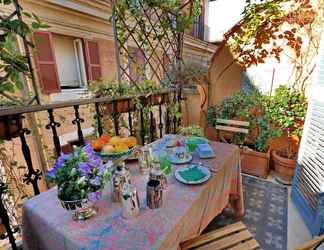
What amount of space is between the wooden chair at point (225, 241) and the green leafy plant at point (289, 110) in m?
1.88

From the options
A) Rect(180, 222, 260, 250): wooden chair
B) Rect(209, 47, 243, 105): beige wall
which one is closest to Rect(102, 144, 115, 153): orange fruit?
Rect(180, 222, 260, 250): wooden chair

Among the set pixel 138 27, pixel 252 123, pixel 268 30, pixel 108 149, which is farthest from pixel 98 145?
pixel 268 30

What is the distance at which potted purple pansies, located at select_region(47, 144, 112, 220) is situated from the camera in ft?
2.35

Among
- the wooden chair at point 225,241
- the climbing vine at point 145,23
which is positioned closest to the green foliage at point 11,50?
the climbing vine at point 145,23

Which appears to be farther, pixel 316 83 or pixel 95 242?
pixel 316 83

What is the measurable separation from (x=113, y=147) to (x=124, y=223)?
0.50 meters

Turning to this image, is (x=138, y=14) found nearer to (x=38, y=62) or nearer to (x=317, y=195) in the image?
(x=38, y=62)

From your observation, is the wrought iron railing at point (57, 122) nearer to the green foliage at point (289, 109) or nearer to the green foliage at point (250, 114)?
the green foliage at point (250, 114)

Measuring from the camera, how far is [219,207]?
1234 millimetres

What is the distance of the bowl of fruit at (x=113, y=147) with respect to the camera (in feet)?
3.64

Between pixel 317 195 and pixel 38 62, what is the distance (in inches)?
145

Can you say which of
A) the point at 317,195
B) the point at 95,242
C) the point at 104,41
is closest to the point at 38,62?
the point at 104,41

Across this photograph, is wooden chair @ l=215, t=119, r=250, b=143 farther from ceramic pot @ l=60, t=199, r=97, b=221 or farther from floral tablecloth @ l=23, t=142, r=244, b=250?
ceramic pot @ l=60, t=199, r=97, b=221

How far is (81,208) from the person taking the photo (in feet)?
2.43
